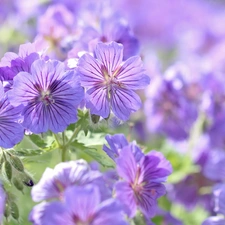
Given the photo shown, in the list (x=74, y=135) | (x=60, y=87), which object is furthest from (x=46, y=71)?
(x=74, y=135)

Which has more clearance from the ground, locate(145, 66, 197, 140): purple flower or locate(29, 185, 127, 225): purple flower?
locate(145, 66, 197, 140): purple flower

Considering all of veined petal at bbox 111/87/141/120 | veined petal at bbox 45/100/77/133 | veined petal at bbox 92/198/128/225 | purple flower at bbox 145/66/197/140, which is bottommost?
veined petal at bbox 92/198/128/225

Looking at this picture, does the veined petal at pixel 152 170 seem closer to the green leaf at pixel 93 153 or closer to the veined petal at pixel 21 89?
the green leaf at pixel 93 153

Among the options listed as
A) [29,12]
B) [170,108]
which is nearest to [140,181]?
[170,108]

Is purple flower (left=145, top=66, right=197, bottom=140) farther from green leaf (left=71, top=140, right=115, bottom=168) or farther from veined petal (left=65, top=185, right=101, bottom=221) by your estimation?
veined petal (left=65, top=185, right=101, bottom=221)

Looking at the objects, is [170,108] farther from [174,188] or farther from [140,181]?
[140,181]

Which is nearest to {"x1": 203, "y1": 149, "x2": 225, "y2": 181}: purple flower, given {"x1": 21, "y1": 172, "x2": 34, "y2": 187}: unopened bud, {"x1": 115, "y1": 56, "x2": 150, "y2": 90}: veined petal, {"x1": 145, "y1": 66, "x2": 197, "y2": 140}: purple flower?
{"x1": 145, "y1": 66, "x2": 197, "y2": 140}: purple flower

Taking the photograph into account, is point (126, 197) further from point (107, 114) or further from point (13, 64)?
point (13, 64)
